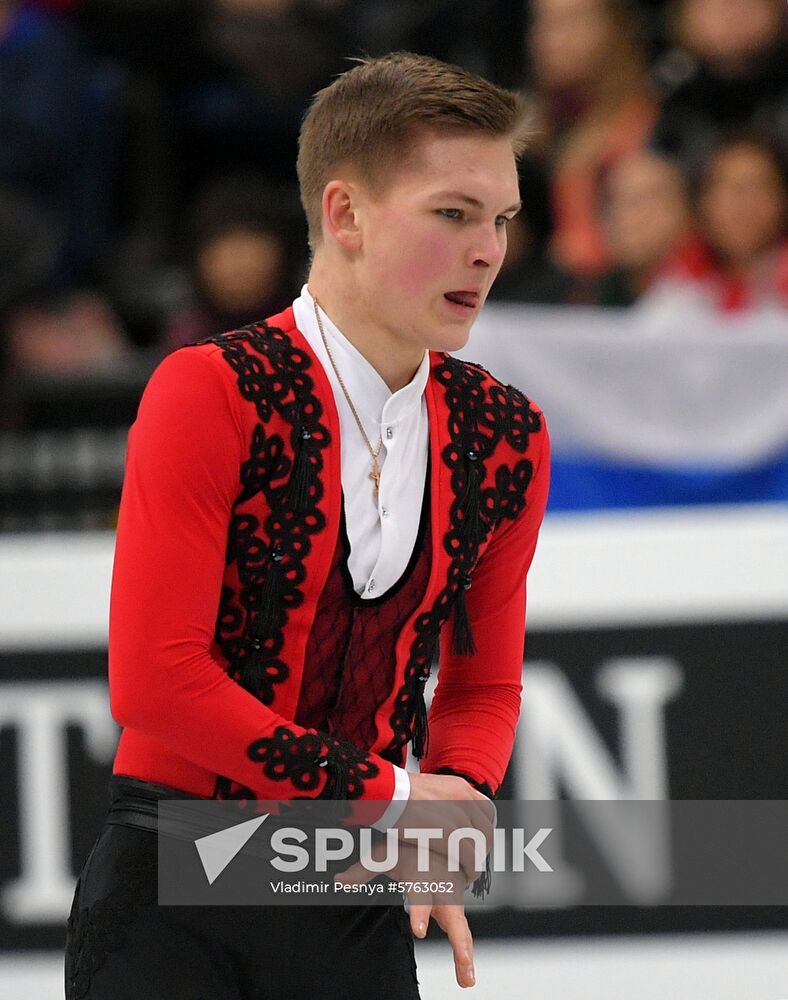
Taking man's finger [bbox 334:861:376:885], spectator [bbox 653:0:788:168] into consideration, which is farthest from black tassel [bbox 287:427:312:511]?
spectator [bbox 653:0:788:168]

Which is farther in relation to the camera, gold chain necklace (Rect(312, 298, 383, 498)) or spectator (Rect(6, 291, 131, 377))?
spectator (Rect(6, 291, 131, 377))

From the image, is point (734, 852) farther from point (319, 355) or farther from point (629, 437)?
point (319, 355)

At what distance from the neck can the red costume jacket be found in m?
0.06

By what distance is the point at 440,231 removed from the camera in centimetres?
183

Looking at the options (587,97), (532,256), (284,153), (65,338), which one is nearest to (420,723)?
(532,256)

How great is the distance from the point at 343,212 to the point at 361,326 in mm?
143

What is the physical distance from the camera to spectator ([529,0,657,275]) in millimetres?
5473

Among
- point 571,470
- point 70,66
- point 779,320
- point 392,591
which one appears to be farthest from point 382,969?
point 70,66

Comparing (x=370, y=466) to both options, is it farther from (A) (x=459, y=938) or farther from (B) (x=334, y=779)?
(A) (x=459, y=938)

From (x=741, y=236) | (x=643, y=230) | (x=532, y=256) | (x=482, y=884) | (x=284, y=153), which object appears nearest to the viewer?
(x=482, y=884)

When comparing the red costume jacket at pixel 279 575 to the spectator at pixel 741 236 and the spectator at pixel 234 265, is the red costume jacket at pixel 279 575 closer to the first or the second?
the spectator at pixel 741 236

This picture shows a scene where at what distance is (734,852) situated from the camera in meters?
3.88

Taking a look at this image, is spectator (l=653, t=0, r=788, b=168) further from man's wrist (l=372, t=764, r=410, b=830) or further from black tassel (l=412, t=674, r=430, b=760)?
man's wrist (l=372, t=764, r=410, b=830)

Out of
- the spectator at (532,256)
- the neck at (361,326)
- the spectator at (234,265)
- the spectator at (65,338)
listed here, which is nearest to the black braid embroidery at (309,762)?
the neck at (361,326)
